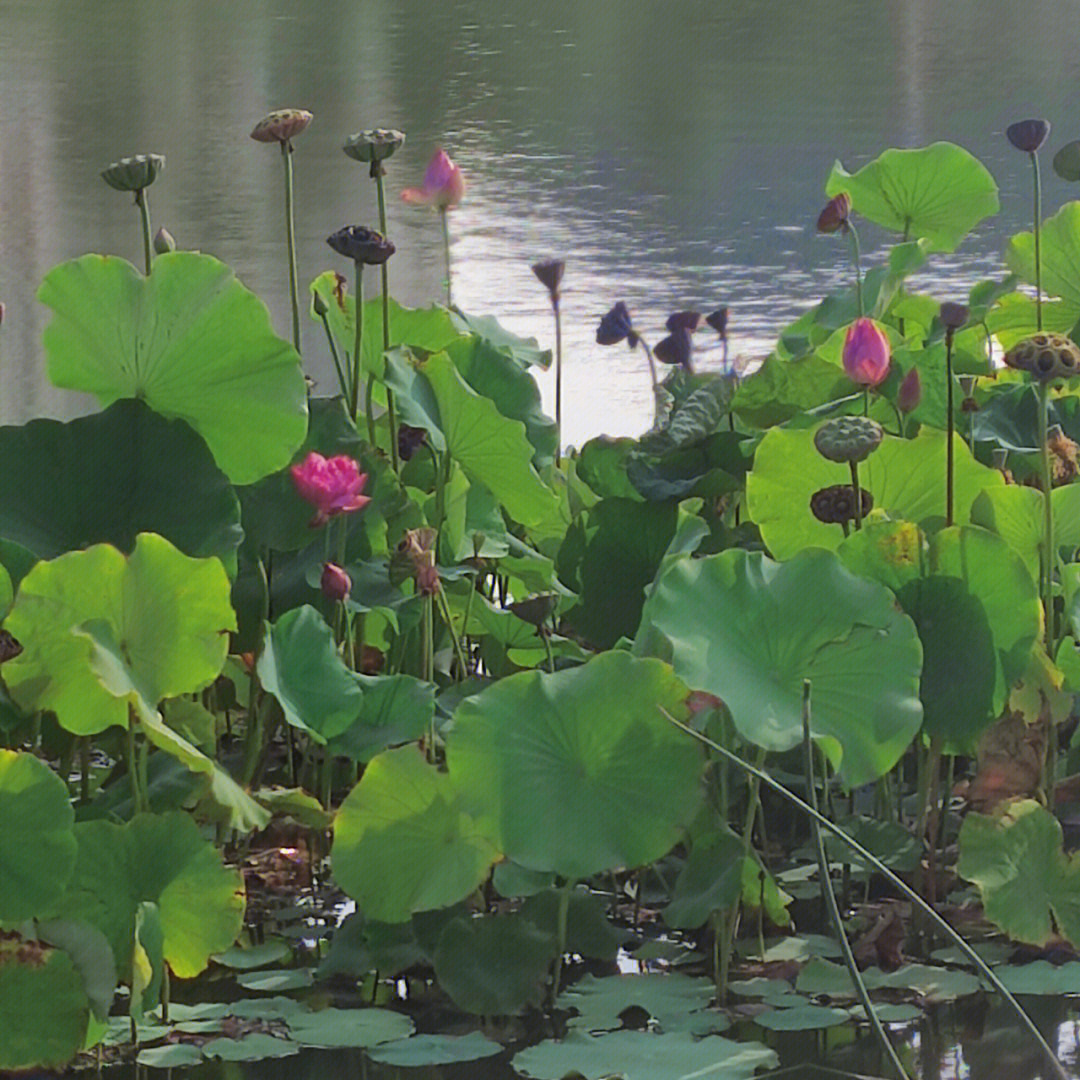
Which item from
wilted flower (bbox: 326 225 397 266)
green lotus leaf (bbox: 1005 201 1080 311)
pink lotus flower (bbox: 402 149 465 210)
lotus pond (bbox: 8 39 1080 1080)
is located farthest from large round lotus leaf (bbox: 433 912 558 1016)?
green lotus leaf (bbox: 1005 201 1080 311)

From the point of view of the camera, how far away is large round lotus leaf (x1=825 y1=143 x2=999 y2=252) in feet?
5.83

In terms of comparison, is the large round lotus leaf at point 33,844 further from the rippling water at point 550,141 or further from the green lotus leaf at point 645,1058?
the rippling water at point 550,141

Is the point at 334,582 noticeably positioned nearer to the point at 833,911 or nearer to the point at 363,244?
the point at 363,244

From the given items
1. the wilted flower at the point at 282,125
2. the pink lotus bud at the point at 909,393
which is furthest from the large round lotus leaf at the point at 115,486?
the pink lotus bud at the point at 909,393

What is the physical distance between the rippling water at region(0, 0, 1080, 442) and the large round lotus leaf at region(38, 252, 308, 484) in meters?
1.18

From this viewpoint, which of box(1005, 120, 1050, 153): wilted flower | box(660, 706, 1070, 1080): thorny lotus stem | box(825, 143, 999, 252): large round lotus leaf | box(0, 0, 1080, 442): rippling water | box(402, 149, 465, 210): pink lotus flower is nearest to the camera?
box(660, 706, 1070, 1080): thorny lotus stem

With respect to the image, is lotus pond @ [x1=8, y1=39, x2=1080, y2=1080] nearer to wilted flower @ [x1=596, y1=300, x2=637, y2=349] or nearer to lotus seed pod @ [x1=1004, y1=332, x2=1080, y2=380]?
lotus seed pod @ [x1=1004, y1=332, x2=1080, y2=380]

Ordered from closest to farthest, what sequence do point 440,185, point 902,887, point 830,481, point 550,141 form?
point 902,887 → point 830,481 → point 440,185 → point 550,141

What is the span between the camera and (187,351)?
1.28 m

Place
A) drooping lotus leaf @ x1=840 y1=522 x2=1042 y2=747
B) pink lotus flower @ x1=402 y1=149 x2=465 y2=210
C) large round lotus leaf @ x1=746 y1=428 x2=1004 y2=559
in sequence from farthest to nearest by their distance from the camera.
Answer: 1. pink lotus flower @ x1=402 y1=149 x2=465 y2=210
2. large round lotus leaf @ x1=746 y1=428 x2=1004 y2=559
3. drooping lotus leaf @ x1=840 y1=522 x2=1042 y2=747

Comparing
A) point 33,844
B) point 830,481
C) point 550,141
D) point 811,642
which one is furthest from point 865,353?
point 550,141

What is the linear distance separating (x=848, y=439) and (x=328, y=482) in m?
0.30

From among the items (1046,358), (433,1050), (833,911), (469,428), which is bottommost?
Result: (433,1050)

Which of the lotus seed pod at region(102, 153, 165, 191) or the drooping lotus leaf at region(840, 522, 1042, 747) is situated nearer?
the drooping lotus leaf at region(840, 522, 1042, 747)
